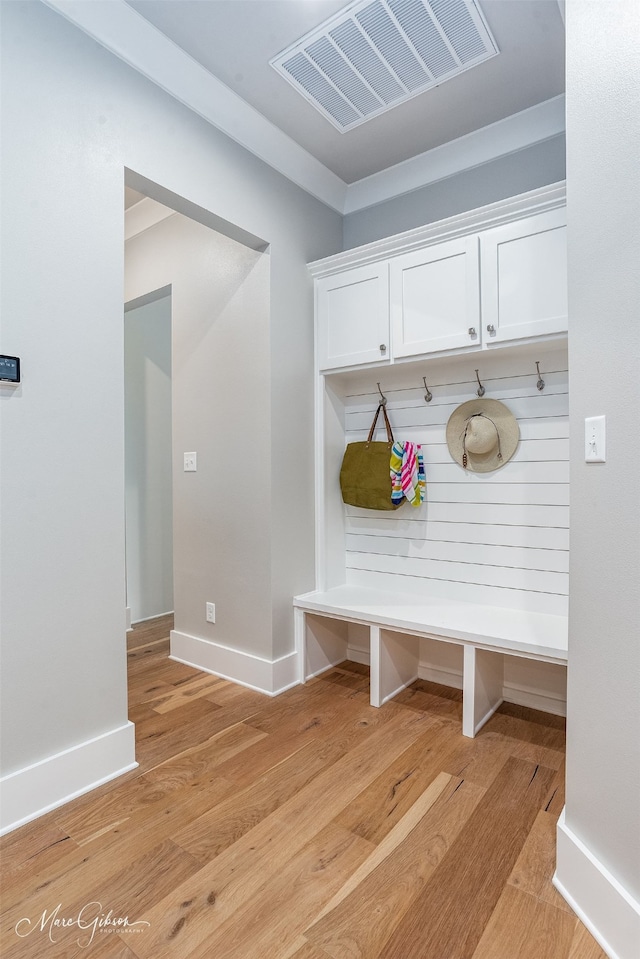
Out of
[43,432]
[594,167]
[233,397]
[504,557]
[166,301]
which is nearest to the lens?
[594,167]

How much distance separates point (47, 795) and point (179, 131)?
2.50m

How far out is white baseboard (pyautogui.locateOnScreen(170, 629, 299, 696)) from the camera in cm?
257

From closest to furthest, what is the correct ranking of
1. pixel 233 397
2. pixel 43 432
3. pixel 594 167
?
pixel 594 167 < pixel 43 432 < pixel 233 397

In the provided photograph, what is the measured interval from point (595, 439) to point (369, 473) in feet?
5.19

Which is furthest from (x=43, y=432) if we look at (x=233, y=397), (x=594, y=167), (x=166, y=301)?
(x=166, y=301)

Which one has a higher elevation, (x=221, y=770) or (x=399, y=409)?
(x=399, y=409)

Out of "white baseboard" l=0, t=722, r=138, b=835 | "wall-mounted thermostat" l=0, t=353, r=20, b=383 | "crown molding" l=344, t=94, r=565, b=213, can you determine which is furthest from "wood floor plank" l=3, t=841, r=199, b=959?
"crown molding" l=344, t=94, r=565, b=213

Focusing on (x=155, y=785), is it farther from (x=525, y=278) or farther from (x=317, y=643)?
(x=525, y=278)

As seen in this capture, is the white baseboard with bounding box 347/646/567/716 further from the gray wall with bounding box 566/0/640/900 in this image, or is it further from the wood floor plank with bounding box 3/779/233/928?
the wood floor plank with bounding box 3/779/233/928

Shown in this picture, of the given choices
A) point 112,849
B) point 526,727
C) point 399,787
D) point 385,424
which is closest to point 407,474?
point 385,424

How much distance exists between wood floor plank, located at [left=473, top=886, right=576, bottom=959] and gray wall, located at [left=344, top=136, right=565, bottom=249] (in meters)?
2.68

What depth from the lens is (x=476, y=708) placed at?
217 centimetres

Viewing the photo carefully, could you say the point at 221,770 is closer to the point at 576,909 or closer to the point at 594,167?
the point at 576,909

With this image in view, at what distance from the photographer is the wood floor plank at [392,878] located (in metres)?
1.23
